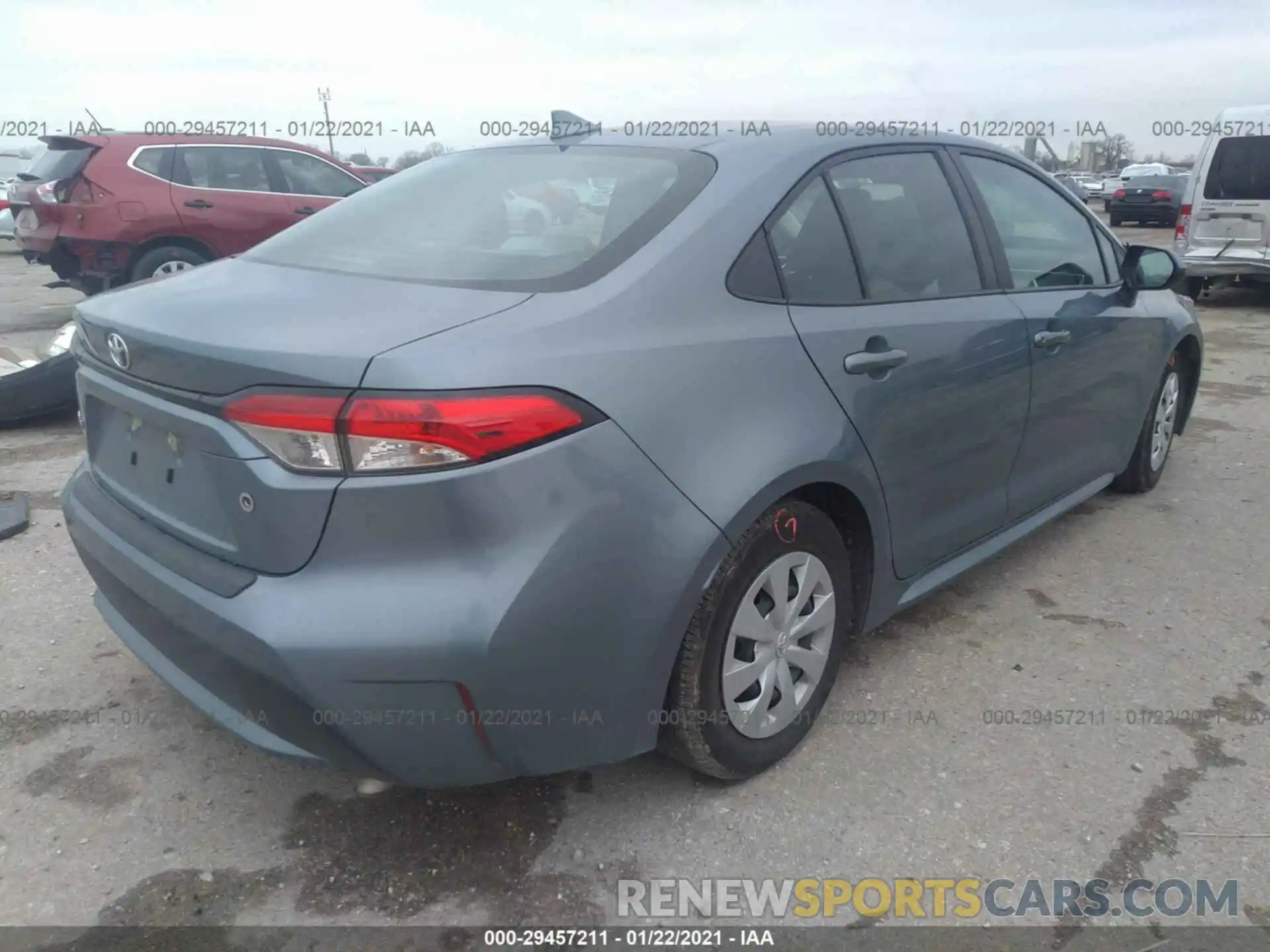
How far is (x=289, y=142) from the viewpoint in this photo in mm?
9586

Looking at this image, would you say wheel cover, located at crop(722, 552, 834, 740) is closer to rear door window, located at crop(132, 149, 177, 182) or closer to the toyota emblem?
the toyota emblem

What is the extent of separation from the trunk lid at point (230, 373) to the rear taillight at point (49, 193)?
289 inches

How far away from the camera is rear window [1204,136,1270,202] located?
9875 mm

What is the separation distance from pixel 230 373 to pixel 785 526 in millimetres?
1246

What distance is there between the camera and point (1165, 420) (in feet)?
15.3

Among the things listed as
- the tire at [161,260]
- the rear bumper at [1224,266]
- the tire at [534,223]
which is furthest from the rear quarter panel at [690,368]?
the rear bumper at [1224,266]

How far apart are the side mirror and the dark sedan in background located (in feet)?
75.3

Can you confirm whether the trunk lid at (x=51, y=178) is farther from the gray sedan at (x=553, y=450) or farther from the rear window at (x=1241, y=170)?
the rear window at (x=1241, y=170)

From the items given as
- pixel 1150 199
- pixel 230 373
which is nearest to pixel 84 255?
pixel 230 373

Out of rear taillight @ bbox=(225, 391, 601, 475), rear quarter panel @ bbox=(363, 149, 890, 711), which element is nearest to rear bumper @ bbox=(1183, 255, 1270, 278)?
rear quarter panel @ bbox=(363, 149, 890, 711)

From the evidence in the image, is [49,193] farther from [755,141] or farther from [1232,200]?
[1232,200]

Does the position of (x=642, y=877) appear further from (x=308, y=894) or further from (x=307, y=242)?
(x=307, y=242)

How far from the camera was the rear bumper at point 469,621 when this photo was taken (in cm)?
180

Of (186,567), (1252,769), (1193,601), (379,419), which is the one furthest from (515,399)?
(1193,601)
